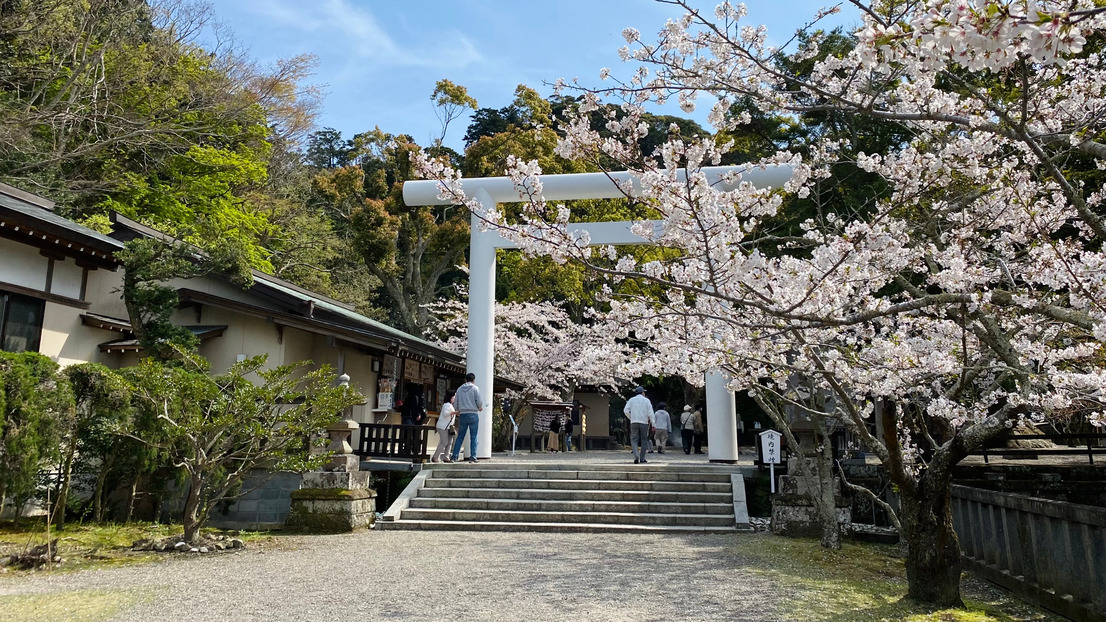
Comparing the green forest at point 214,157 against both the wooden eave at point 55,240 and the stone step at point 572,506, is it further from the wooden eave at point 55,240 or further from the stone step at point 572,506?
the stone step at point 572,506

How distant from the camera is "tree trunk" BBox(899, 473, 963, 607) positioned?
5637 millimetres

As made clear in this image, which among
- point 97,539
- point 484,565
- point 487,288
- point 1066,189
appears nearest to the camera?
point 1066,189

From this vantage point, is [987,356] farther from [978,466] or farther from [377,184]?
[377,184]

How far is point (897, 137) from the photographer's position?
52.0 ft

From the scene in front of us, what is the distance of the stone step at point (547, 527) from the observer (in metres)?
10.1

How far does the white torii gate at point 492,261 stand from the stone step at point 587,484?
1.82m

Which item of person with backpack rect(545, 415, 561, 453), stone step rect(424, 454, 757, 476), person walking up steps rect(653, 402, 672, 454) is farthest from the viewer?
person with backpack rect(545, 415, 561, 453)

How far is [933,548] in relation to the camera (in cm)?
567

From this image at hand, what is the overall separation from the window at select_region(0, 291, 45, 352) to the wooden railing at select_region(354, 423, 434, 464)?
→ 17.9 ft

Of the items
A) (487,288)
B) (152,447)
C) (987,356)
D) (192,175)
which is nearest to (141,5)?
(192,175)

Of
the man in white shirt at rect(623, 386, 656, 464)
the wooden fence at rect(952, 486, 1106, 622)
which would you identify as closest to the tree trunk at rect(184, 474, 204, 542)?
the man in white shirt at rect(623, 386, 656, 464)

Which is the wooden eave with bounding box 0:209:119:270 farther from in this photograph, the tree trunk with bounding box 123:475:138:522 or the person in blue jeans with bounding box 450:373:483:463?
the person in blue jeans with bounding box 450:373:483:463

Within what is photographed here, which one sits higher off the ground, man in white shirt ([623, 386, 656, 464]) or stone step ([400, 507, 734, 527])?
man in white shirt ([623, 386, 656, 464])

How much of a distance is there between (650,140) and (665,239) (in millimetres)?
31275
